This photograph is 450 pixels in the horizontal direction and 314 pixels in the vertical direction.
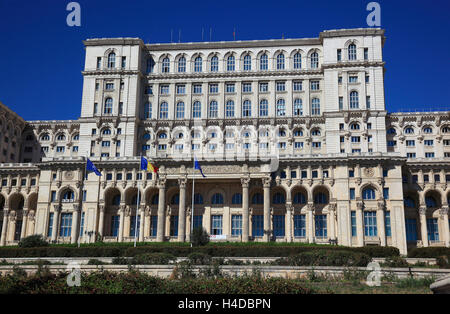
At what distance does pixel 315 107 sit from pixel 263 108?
1062 centimetres

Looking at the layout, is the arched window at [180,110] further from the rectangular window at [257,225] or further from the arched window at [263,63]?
the rectangular window at [257,225]

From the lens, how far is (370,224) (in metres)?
73.4

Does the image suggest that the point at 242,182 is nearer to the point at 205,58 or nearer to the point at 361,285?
the point at 205,58

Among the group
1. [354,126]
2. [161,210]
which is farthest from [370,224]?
[161,210]

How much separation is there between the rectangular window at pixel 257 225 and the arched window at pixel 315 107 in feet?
84.4

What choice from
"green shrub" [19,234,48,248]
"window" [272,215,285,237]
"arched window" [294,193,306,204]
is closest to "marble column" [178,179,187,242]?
"window" [272,215,285,237]

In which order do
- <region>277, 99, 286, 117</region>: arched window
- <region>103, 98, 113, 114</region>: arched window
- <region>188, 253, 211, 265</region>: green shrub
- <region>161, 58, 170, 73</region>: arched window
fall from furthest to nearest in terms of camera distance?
1. <region>161, 58, 170, 73</region>: arched window
2. <region>103, 98, 113, 114</region>: arched window
3. <region>277, 99, 286, 117</region>: arched window
4. <region>188, 253, 211, 265</region>: green shrub

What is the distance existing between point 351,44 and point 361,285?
6939cm

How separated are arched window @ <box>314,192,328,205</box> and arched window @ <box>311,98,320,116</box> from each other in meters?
19.7

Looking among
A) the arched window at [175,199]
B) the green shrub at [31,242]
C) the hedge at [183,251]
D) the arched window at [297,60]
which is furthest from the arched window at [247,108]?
the green shrub at [31,242]

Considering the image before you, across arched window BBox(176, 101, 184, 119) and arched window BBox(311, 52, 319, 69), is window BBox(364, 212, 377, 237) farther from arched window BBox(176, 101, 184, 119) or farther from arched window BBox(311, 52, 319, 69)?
arched window BBox(176, 101, 184, 119)

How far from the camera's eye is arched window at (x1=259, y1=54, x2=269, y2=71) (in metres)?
95.3

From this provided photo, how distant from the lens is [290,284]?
23.5m
